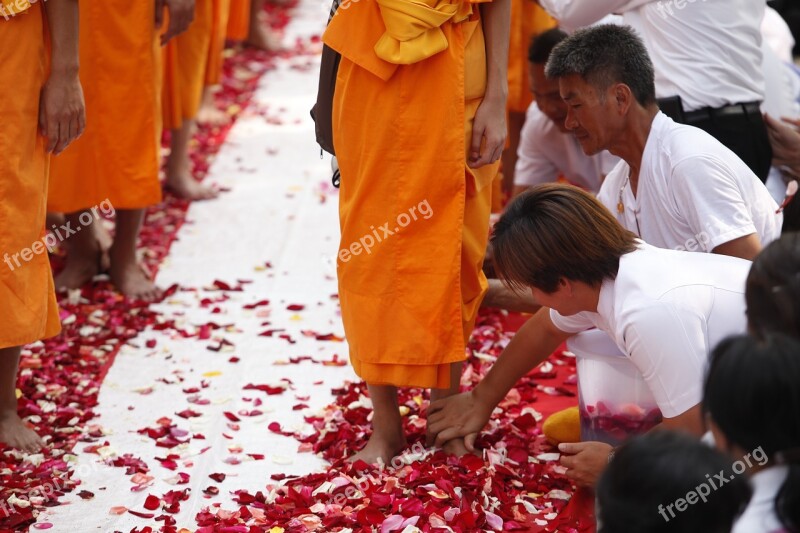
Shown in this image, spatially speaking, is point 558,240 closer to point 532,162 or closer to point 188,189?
point 532,162

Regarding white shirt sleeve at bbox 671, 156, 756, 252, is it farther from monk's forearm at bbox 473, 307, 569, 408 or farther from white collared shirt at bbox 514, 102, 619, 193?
white collared shirt at bbox 514, 102, 619, 193

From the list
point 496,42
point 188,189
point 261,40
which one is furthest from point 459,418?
point 261,40

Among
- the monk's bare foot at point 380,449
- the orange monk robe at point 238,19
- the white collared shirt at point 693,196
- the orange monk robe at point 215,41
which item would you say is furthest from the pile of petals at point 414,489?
the orange monk robe at point 238,19

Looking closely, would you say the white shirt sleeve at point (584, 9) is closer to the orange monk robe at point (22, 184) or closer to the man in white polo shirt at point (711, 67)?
the man in white polo shirt at point (711, 67)

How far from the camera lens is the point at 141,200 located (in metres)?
3.96

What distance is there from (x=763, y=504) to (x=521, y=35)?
11.1ft

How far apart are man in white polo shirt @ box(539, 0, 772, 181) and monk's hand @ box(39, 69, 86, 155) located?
1604 millimetres

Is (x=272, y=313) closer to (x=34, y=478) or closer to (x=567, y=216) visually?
(x=34, y=478)

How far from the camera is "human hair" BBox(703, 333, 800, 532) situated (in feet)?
5.60

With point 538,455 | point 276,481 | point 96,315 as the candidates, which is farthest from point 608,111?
point 96,315

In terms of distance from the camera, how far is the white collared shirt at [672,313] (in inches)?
93.4

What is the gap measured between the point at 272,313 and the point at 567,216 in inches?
73.4

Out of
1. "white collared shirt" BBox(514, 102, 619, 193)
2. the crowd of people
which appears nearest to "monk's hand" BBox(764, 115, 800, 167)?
the crowd of people

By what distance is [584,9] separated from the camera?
3521 millimetres
